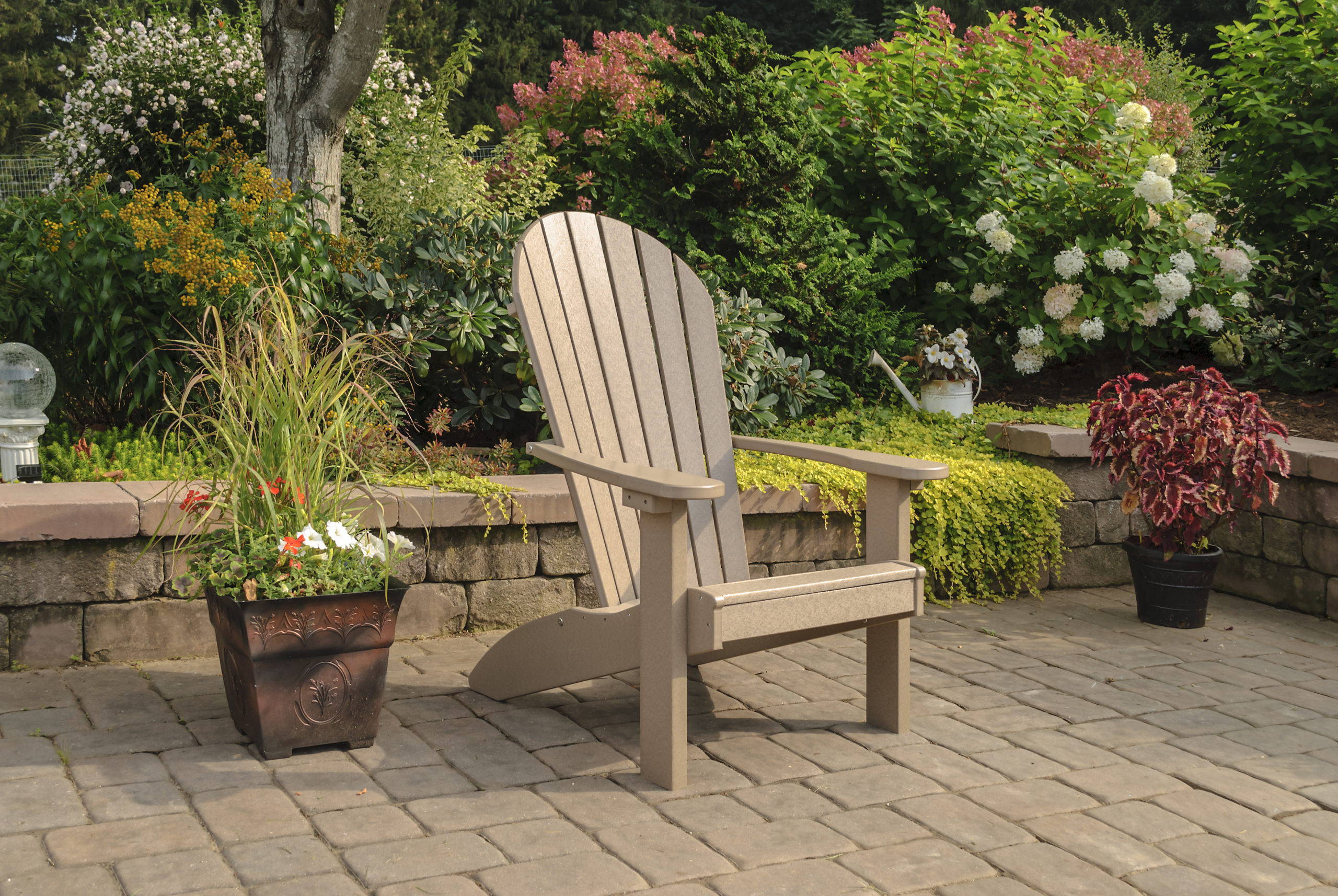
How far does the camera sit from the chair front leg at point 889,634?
2.71m

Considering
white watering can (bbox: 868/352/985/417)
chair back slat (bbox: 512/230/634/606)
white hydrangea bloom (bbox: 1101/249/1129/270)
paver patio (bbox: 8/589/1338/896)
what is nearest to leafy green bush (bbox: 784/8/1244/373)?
white hydrangea bloom (bbox: 1101/249/1129/270)

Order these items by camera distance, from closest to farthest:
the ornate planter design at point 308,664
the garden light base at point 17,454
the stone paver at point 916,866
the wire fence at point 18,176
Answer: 1. the stone paver at point 916,866
2. the ornate planter design at point 308,664
3. the garden light base at point 17,454
4. the wire fence at point 18,176

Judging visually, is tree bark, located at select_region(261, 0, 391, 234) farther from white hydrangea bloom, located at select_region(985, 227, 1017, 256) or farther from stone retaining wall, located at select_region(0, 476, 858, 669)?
white hydrangea bloom, located at select_region(985, 227, 1017, 256)

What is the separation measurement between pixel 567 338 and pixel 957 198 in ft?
10.5

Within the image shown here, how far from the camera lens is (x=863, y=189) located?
562cm

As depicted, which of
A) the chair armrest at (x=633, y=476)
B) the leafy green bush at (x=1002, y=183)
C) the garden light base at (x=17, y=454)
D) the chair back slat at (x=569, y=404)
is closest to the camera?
the chair armrest at (x=633, y=476)

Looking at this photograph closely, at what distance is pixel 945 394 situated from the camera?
4.87 metres

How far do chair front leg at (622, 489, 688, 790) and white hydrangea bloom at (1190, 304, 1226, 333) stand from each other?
11.7 feet

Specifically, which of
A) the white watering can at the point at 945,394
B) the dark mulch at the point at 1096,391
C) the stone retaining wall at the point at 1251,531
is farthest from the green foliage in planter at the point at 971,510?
the dark mulch at the point at 1096,391

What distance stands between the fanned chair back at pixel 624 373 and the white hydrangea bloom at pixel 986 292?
7.95 feet

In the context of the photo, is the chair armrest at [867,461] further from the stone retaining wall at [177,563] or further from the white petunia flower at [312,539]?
the white petunia flower at [312,539]

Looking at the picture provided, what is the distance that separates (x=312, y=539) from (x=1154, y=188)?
12.9 ft

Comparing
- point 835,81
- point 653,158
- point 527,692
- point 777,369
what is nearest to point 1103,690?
point 527,692

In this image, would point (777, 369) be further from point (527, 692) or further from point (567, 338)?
point (527, 692)
